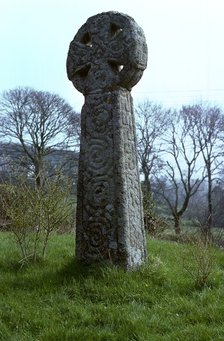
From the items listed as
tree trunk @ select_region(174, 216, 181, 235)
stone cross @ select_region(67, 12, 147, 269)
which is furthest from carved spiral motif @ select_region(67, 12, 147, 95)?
tree trunk @ select_region(174, 216, 181, 235)

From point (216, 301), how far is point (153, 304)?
27.7 inches

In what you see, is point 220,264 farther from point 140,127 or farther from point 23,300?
point 140,127

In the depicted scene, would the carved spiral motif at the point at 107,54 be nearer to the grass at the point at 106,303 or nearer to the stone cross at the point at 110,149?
the stone cross at the point at 110,149

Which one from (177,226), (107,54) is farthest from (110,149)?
(177,226)

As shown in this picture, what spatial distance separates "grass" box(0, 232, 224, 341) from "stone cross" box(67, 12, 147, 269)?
0.37 metres

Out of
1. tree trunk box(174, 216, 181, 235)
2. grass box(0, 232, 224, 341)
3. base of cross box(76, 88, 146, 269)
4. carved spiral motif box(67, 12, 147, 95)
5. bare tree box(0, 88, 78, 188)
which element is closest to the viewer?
grass box(0, 232, 224, 341)

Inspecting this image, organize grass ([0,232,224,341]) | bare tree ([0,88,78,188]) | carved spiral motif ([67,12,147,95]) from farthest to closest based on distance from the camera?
bare tree ([0,88,78,188])
carved spiral motif ([67,12,147,95])
grass ([0,232,224,341])

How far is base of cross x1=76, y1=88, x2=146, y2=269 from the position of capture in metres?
6.10

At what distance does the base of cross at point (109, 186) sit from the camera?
610 cm

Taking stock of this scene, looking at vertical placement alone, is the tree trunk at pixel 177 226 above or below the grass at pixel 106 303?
above

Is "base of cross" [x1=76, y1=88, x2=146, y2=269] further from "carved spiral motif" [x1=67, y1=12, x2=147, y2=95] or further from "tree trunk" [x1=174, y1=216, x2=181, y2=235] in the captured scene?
"tree trunk" [x1=174, y1=216, x2=181, y2=235]

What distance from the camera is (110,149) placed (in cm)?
629

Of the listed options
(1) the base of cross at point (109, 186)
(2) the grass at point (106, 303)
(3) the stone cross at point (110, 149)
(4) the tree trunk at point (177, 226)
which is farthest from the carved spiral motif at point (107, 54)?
(4) the tree trunk at point (177, 226)

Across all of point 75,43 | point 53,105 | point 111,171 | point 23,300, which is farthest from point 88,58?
point 53,105
